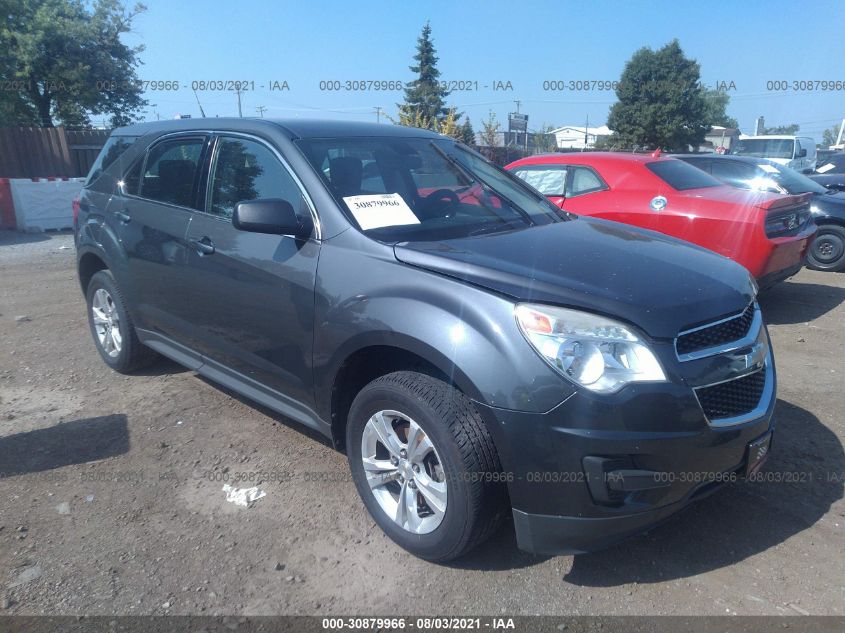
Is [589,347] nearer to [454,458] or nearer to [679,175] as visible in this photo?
[454,458]

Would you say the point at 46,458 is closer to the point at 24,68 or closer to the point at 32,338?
the point at 32,338

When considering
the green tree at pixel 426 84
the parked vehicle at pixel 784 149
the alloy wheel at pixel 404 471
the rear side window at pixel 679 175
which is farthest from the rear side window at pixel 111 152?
the green tree at pixel 426 84

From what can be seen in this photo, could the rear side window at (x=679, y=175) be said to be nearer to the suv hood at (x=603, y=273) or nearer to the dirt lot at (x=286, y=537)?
the dirt lot at (x=286, y=537)

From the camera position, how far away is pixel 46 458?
12.4 feet

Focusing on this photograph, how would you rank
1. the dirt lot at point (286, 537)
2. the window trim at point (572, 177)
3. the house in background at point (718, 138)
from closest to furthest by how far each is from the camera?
1. the dirt lot at point (286, 537)
2. the window trim at point (572, 177)
3. the house in background at point (718, 138)

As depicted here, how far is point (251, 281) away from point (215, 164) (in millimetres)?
893

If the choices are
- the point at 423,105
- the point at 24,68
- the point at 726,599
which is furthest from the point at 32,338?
the point at 423,105

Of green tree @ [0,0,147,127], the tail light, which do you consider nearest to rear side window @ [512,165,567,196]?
the tail light

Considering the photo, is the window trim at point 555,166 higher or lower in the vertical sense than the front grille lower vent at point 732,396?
higher

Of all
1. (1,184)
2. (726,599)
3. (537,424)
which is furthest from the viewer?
(1,184)

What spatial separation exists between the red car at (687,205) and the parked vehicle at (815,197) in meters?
2.08

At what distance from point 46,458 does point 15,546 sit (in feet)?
2.94

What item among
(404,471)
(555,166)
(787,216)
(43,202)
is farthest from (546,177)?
(43,202)

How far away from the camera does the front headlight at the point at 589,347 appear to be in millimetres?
2320
